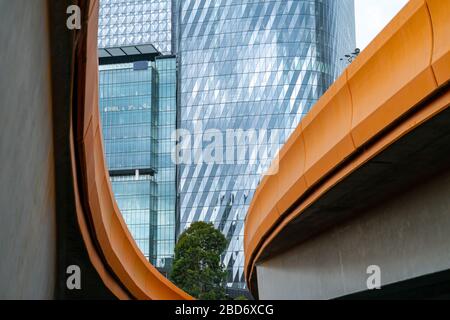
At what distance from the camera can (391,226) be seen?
9.54m

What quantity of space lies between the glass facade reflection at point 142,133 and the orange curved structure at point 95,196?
10735 centimetres

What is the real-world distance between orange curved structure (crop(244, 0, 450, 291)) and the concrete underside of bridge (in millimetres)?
A: 133

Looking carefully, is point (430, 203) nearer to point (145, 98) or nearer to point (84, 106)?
point (84, 106)

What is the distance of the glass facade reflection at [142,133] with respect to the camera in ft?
412

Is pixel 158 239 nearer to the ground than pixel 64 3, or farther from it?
farther from it

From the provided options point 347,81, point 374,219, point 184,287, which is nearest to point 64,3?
point 347,81

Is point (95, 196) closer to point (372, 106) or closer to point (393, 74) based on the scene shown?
point (372, 106)

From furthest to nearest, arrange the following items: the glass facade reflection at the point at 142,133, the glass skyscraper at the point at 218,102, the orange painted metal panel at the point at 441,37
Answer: the glass facade reflection at the point at 142,133 < the glass skyscraper at the point at 218,102 < the orange painted metal panel at the point at 441,37

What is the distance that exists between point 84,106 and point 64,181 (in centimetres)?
147

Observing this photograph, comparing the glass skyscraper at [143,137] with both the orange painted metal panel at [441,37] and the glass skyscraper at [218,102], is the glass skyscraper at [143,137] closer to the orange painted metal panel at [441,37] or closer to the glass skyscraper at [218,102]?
the glass skyscraper at [218,102]

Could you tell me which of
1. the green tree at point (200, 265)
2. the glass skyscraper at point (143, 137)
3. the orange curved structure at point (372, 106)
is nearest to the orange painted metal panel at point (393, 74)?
the orange curved structure at point (372, 106)

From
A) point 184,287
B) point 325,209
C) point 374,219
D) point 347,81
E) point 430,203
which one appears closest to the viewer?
point 430,203

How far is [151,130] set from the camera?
129875 mm

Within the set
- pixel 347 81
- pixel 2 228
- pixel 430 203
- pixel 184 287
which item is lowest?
pixel 2 228
